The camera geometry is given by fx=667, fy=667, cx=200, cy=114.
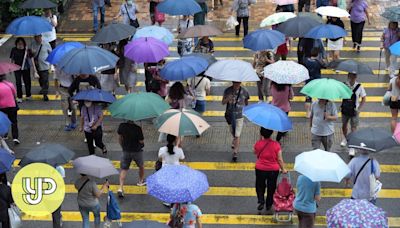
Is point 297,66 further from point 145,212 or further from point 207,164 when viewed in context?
point 145,212

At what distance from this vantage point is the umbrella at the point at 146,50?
44.1 feet

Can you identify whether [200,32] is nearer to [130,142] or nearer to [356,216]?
[130,142]

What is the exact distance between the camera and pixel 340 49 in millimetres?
17750

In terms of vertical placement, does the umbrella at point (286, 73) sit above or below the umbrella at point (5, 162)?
above

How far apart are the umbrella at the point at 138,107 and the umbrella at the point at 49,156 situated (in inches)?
68.8

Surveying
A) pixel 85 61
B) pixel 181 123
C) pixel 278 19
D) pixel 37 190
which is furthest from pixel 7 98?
pixel 278 19

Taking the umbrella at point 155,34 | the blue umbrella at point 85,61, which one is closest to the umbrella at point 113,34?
the umbrella at point 155,34

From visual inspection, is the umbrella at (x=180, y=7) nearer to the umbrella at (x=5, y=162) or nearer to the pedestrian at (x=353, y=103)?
the pedestrian at (x=353, y=103)

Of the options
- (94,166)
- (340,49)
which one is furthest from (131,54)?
(340,49)

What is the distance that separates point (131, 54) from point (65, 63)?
57.8 inches

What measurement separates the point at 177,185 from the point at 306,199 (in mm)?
2098

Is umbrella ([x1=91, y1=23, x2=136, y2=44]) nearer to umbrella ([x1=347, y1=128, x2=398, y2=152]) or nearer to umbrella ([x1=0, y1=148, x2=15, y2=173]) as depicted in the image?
umbrella ([x1=0, y1=148, x2=15, y2=173])

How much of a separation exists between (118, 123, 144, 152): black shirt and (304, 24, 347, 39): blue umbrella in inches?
209

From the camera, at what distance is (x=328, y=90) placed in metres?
11.5
